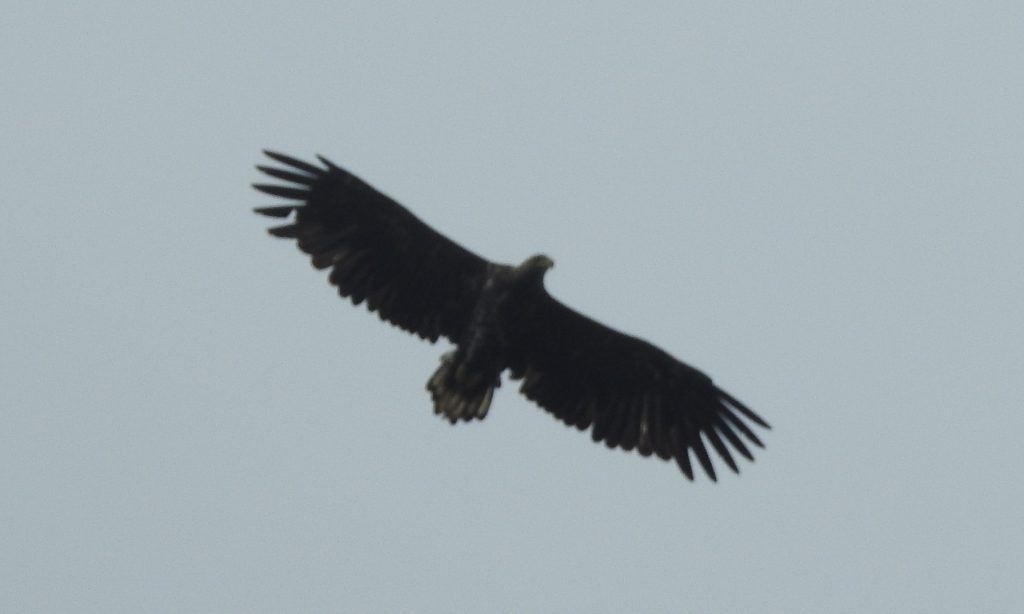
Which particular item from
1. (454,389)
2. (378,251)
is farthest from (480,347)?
(378,251)

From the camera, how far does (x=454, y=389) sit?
17.5 meters

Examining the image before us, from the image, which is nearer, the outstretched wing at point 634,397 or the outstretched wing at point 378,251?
the outstretched wing at point 378,251

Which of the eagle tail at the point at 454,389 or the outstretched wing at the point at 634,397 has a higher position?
the outstretched wing at the point at 634,397

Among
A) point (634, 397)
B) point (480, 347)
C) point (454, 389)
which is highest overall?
point (634, 397)

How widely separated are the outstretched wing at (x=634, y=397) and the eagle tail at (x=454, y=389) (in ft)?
2.42

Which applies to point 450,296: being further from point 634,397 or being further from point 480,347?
point 634,397

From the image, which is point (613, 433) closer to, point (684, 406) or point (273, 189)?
point (684, 406)

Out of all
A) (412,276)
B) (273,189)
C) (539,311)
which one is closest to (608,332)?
(539,311)

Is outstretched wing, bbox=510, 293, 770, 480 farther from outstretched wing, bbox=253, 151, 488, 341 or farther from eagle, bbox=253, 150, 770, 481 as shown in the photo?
outstretched wing, bbox=253, 151, 488, 341

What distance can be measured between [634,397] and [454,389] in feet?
6.56

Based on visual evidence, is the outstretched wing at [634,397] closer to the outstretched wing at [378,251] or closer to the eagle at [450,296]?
the eagle at [450,296]

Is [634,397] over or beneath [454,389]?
over

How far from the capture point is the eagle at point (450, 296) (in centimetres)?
1752

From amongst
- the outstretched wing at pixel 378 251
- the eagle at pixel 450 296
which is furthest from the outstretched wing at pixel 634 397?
the outstretched wing at pixel 378 251
